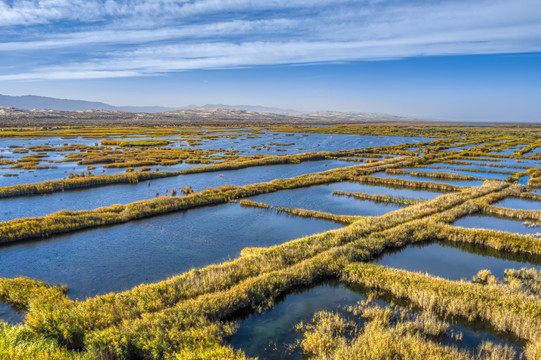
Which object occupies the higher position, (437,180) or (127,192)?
(437,180)

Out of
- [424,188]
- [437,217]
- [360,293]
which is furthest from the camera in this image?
[424,188]

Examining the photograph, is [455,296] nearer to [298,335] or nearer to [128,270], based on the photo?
[298,335]

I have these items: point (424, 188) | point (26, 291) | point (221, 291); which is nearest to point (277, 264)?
point (221, 291)

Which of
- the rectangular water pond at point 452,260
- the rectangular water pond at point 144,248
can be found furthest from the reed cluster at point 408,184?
the rectangular water pond at point 144,248

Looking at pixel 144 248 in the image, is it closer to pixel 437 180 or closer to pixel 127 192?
pixel 127 192

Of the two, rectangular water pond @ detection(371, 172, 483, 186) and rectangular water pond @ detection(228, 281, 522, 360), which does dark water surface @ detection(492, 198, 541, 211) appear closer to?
rectangular water pond @ detection(371, 172, 483, 186)

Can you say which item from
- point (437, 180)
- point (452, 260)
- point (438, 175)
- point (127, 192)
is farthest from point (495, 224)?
point (127, 192)
